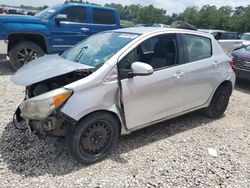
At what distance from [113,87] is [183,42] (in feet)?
5.05

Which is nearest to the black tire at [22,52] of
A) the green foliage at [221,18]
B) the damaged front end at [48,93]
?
the damaged front end at [48,93]

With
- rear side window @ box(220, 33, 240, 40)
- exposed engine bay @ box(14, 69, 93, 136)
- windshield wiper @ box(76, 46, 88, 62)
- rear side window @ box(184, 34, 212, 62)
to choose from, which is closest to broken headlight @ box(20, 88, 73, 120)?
exposed engine bay @ box(14, 69, 93, 136)

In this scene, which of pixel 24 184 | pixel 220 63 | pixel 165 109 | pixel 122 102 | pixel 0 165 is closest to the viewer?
pixel 24 184

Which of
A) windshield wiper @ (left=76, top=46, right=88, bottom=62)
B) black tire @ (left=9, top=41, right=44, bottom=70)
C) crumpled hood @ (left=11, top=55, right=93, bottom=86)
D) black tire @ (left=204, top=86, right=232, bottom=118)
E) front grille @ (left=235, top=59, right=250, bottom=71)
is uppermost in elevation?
windshield wiper @ (left=76, top=46, right=88, bottom=62)

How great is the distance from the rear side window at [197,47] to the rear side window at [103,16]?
4800 millimetres

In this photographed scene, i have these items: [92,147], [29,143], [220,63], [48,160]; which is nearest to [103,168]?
[92,147]

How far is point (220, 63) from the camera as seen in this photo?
190 inches

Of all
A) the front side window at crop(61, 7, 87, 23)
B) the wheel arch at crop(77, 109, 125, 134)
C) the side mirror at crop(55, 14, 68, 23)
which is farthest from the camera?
the front side window at crop(61, 7, 87, 23)

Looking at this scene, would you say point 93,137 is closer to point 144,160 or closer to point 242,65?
point 144,160

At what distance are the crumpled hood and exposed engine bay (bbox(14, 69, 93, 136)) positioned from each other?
121 millimetres

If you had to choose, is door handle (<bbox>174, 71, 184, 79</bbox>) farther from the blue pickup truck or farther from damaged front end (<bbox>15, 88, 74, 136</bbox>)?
the blue pickup truck

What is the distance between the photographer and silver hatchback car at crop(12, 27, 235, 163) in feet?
10.3

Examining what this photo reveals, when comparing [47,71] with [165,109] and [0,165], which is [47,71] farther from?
[165,109]

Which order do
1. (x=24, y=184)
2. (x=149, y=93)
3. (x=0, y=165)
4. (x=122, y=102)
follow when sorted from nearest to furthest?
(x=24, y=184) → (x=0, y=165) → (x=122, y=102) → (x=149, y=93)
